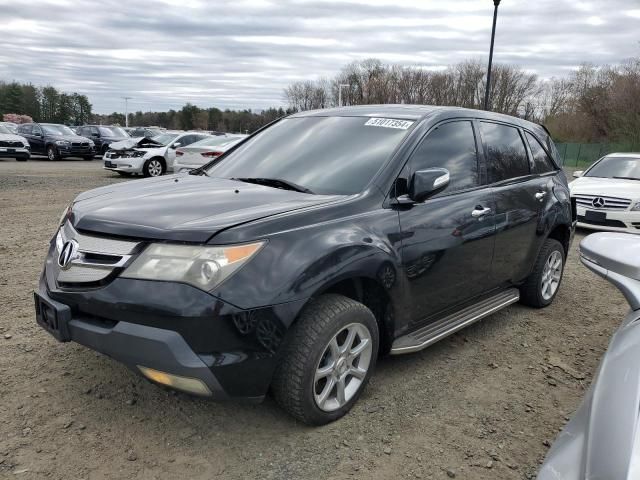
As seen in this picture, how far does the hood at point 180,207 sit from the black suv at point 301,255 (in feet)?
0.04

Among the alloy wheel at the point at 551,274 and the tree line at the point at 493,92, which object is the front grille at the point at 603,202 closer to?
the alloy wheel at the point at 551,274

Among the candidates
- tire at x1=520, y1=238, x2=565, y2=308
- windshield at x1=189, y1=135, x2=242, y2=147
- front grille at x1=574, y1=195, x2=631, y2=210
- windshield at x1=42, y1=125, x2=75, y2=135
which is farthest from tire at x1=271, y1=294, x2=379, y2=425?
windshield at x1=42, y1=125, x2=75, y2=135

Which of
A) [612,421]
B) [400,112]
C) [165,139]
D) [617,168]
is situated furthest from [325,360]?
[165,139]

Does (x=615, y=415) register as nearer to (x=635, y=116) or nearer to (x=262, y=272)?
(x=262, y=272)

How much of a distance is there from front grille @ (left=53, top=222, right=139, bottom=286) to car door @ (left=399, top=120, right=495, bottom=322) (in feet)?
5.11

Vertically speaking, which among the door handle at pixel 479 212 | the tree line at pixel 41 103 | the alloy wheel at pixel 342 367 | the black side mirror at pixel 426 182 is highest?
the tree line at pixel 41 103

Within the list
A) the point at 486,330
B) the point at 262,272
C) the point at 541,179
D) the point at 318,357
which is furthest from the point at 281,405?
the point at 541,179

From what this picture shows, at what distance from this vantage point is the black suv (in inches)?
94.7

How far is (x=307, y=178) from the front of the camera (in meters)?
3.36

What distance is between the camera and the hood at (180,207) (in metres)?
2.51

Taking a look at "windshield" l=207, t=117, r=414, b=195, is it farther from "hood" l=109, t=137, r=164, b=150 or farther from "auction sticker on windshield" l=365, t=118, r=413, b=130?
"hood" l=109, t=137, r=164, b=150

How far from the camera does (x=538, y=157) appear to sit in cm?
490

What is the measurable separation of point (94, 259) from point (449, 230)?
216cm

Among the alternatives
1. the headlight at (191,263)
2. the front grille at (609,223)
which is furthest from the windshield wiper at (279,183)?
the front grille at (609,223)
